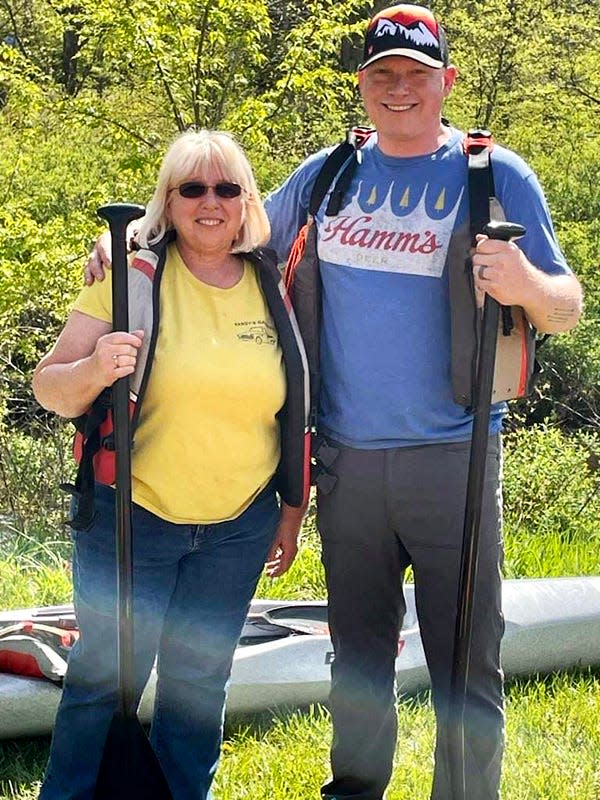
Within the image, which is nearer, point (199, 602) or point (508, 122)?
point (199, 602)

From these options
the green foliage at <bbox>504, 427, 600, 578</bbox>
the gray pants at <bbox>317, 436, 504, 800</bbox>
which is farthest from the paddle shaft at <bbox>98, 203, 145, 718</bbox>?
the green foliage at <bbox>504, 427, 600, 578</bbox>

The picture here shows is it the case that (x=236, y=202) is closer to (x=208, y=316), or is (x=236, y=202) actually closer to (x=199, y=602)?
(x=208, y=316)

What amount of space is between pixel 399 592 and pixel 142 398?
91 centimetres

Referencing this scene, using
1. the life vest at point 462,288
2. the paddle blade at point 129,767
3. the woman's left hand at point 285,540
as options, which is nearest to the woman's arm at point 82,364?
the life vest at point 462,288

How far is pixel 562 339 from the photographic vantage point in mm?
10383

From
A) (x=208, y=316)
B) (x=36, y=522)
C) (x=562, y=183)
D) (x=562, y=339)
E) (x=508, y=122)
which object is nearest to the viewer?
(x=208, y=316)

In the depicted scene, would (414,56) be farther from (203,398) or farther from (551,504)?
(551,504)

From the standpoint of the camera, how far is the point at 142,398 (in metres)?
2.56

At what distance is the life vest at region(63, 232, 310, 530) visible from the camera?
101 inches

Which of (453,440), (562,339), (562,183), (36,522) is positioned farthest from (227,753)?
(562,183)

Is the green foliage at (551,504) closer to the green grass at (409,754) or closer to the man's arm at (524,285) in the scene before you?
the green grass at (409,754)

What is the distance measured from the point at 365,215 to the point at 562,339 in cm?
797

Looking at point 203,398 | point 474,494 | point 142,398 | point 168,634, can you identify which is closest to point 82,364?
point 142,398

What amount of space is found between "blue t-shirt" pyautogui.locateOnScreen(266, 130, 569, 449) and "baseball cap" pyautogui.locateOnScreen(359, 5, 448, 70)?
24cm
